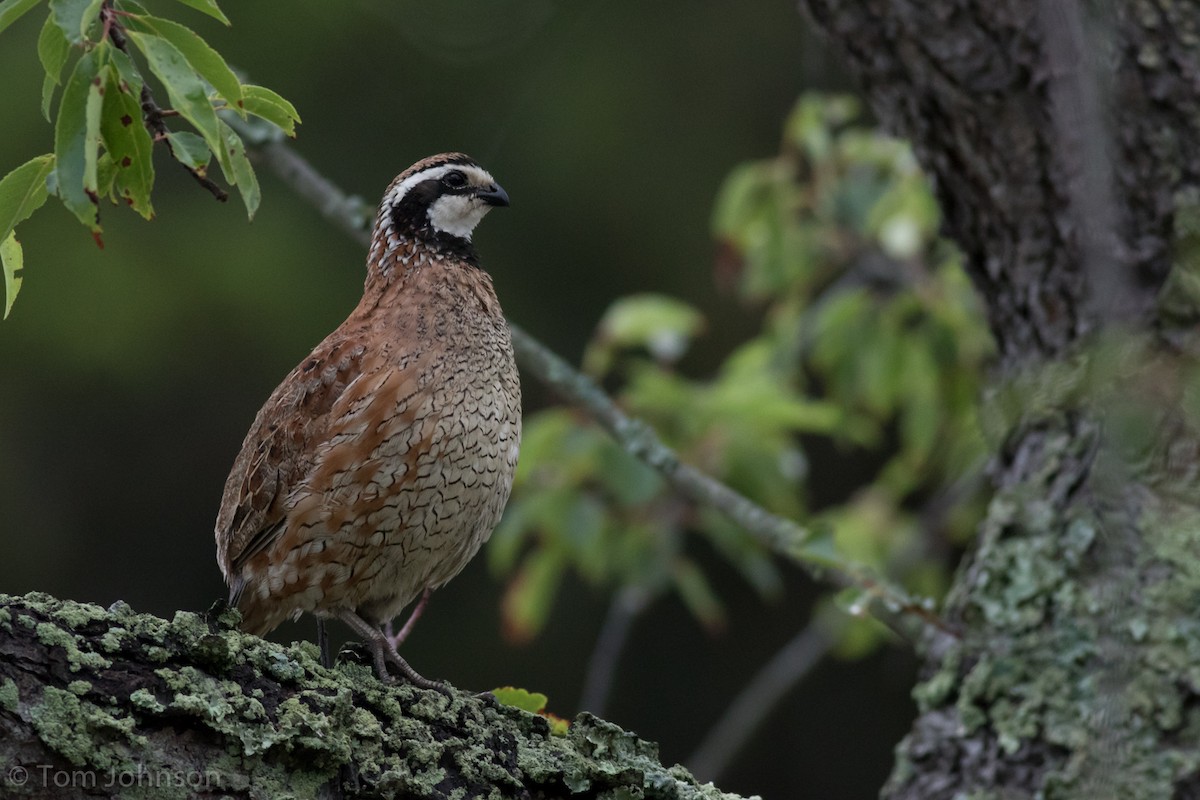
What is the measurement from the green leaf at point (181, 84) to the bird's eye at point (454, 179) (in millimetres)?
1572

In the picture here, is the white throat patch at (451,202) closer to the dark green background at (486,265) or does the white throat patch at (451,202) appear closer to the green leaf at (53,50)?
the green leaf at (53,50)

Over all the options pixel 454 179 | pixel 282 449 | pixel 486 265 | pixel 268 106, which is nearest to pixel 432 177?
pixel 454 179

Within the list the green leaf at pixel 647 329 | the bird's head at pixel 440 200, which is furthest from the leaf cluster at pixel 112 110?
the green leaf at pixel 647 329

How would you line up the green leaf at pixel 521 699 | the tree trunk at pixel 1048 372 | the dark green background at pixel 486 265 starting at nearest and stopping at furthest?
1. the green leaf at pixel 521 699
2. the tree trunk at pixel 1048 372
3. the dark green background at pixel 486 265

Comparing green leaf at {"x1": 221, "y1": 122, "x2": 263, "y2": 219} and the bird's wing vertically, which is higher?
green leaf at {"x1": 221, "y1": 122, "x2": 263, "y2": 219}

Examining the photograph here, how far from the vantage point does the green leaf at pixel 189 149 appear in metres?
2.06

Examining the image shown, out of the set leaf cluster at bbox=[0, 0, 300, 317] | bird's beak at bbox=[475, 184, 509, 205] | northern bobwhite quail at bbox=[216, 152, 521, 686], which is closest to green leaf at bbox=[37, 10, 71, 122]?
leaf cluster at bbox=[0, 0, 300, 317]

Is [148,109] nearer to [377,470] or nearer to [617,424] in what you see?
[377,470]

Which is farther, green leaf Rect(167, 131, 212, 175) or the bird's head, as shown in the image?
the bird's head

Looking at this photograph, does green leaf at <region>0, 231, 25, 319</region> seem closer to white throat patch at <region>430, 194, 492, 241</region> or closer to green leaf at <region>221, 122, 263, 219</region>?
green leaf at <region>221, 122, 263, 219</region>

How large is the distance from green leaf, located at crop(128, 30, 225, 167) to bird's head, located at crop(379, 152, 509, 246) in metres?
1.51

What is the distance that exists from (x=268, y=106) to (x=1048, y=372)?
6.78 feet

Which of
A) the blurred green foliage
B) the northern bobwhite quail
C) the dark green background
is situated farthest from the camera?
the dark green background

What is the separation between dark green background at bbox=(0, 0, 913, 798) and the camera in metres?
9.79
